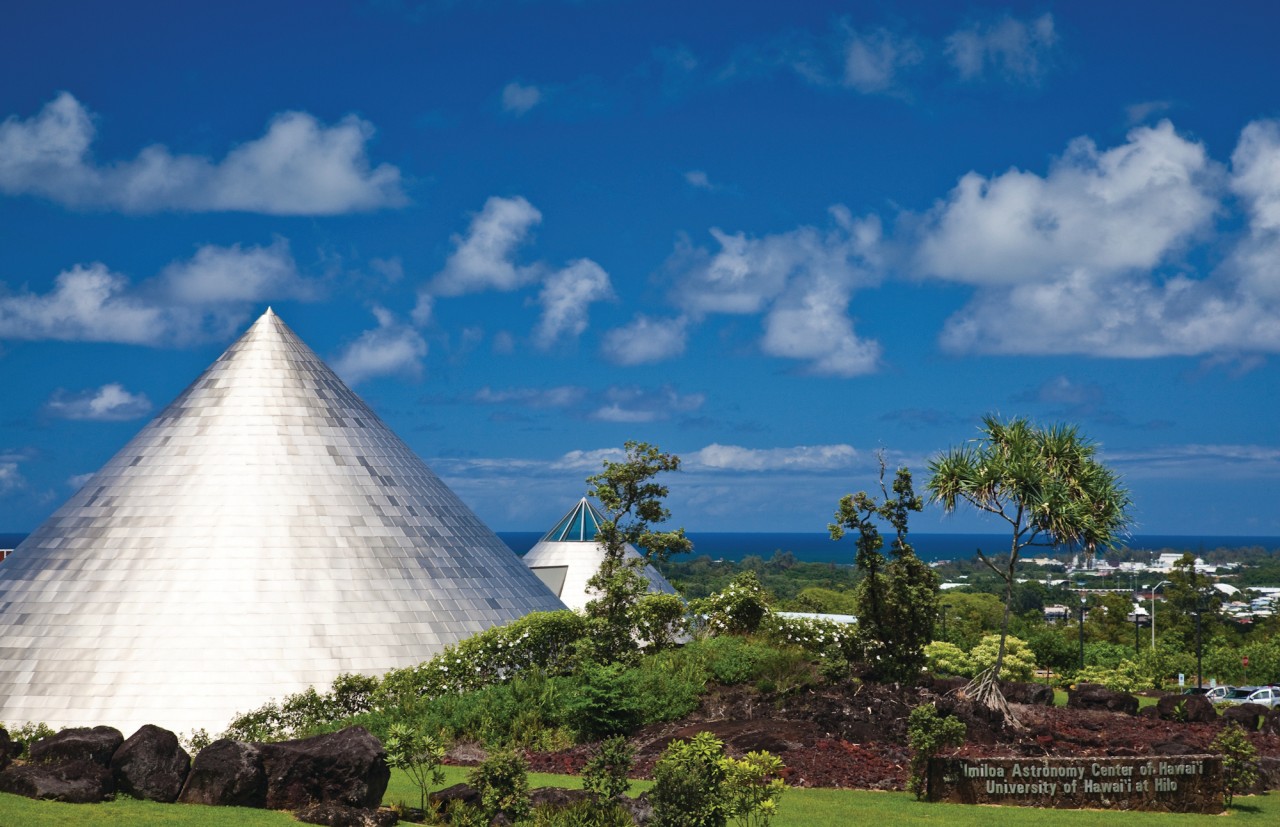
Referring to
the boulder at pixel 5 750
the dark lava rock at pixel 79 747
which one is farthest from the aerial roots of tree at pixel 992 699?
the boulder at pixel 5 750

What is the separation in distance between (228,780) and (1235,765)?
18200 millimetres

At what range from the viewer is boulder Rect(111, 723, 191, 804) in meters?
19.8

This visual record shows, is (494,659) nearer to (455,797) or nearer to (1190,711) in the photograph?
(455,797)

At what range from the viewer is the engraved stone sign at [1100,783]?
2219 centimetres

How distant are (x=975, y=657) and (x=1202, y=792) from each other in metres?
30.9

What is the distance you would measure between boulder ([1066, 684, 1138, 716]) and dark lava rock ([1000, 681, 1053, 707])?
0.81 m

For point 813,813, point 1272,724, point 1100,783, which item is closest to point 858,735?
point 1100,783

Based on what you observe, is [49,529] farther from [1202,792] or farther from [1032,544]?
[1202,792]

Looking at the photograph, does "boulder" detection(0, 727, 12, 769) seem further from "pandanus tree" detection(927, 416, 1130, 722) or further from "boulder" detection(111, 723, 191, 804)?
"pandanus tree" detection(927, 416, 1130, 722)

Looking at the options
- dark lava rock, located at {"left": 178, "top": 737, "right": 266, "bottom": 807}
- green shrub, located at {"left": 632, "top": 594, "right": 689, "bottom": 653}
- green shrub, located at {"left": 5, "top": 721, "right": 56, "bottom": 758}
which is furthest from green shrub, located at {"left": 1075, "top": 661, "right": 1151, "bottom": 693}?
dark lava rock, located at {"left": 178, "top": 737, "right": 266, "bottom": 807}

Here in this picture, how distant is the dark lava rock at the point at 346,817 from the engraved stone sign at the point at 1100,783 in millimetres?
10334

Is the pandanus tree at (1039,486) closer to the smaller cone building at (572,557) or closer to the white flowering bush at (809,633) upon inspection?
the white flowering bush at (809,633)

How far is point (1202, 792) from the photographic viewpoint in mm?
22312

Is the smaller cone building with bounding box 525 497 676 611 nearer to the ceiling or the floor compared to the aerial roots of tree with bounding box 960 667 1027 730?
nearer to the ceiling
